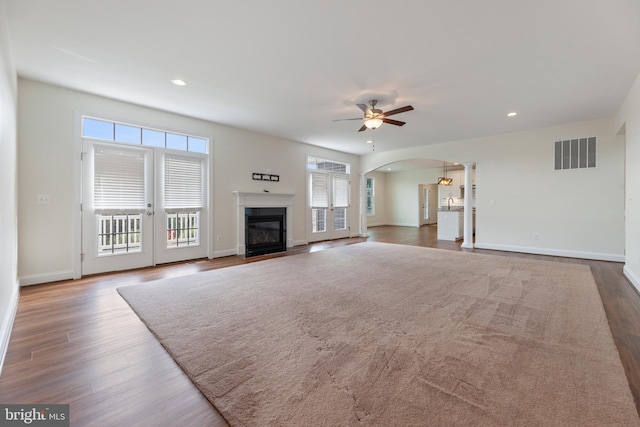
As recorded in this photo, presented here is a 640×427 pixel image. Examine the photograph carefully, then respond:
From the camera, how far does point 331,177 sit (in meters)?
8.37

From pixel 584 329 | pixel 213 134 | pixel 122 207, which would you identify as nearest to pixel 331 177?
pixel 213 134

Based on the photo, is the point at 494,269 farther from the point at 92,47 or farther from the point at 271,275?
the point at 92,47

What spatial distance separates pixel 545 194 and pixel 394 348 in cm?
604

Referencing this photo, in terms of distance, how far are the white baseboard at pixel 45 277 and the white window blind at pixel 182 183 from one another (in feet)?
5.58

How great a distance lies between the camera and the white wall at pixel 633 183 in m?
3.61

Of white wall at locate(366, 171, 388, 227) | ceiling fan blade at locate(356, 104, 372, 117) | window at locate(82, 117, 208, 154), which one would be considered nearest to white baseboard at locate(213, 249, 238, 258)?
window at locate(82, 117, 208, 154)

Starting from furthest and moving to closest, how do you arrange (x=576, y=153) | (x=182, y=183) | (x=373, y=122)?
(x=576, y=153) < (x=182, y=183) < (x=373, y=122)

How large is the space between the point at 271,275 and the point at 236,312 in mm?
1415

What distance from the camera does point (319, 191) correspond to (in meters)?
8.00

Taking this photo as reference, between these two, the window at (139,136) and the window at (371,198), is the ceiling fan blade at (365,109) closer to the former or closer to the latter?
the window at (139,136)

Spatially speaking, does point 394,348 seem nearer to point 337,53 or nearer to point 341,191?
point 337,53

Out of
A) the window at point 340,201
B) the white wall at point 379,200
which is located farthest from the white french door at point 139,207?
the white wall at point 379,200

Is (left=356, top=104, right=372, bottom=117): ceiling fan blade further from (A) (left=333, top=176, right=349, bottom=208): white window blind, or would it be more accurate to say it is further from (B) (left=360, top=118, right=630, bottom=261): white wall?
(A) (left=333, top=176, right=349, bottom=208): white window blind

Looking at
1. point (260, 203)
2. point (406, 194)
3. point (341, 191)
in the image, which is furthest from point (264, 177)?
point (406, 194)
